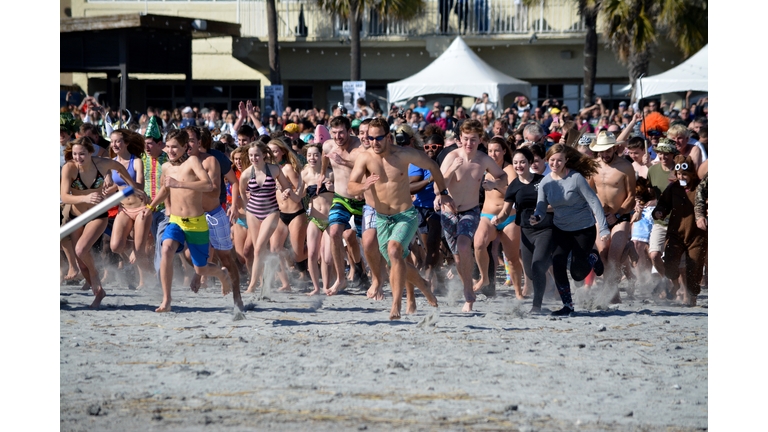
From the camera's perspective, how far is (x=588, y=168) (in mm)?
7922

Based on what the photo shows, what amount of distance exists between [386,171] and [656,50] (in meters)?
21.6

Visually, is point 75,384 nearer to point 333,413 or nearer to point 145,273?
point 333,413

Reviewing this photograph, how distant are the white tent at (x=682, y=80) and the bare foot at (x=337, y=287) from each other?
1163cm

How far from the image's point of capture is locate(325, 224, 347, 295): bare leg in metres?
8.88

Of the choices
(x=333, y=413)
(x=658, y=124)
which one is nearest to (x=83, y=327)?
(x=333, y=413)

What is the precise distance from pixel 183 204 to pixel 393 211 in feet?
6.16

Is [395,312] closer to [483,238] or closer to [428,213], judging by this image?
[483,238]

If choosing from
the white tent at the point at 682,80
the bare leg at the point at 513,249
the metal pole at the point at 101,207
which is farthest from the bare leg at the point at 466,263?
the white tent at the point at 682,80

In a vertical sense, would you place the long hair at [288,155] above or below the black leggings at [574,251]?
above

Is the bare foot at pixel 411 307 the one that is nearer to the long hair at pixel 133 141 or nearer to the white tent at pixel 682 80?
the long hair at pixel 133 141

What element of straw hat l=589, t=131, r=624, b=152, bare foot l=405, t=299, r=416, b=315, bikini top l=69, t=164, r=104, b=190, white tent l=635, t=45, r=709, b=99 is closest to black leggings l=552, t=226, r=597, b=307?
straw hat l=589, t=131, r=624, b=152

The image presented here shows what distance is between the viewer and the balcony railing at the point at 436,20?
27.3m

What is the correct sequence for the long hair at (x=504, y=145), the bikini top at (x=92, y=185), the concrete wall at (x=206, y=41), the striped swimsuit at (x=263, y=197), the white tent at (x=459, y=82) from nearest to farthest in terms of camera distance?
the bikini top at (x=92, y=185) < the long hair at (x=504, y=145) < the striped swimsuit at (x=263, y=197) < the white tent at (x=459, y=82) < the concrete wall at (x=206, y=41)
